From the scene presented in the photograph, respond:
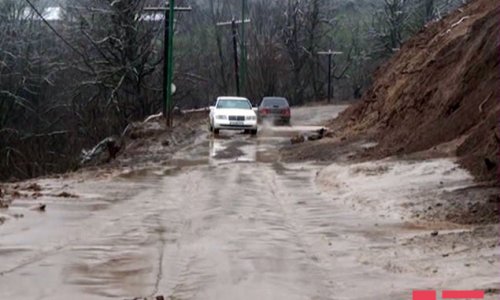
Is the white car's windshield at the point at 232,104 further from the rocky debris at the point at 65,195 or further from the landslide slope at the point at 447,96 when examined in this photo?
the rocky debris at the point at 65,195

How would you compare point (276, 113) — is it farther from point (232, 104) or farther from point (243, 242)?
point (243, 242)

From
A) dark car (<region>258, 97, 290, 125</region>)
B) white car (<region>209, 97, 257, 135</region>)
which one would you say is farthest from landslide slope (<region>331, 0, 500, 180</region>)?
dark car (<region>258, 97, 290, 125</region>)

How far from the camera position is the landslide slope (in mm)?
16938

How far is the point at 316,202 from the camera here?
50.5 ft

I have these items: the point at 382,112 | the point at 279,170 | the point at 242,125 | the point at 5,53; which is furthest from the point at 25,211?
the point at 5,53

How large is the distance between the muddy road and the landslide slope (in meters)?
1.10

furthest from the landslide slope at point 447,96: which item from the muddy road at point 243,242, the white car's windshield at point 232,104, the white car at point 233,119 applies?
the white car's windshield at point 232,104

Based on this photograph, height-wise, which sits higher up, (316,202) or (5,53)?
(5,53)

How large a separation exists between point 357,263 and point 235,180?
10455 mm

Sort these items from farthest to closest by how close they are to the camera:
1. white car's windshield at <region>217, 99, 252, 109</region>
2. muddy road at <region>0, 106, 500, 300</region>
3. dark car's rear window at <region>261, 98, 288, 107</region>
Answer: dark car's rear window at <region>261, 98, 288, 107</region> < white car's windshield at <region>217, 99, 252, 109</region> < muddy road at <region>0, 106, 500, 300</region>

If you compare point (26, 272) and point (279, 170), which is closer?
point (26, 272)

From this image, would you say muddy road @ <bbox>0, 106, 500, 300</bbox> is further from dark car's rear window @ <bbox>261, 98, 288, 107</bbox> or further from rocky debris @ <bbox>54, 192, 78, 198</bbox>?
dark car's rear window @ <bbox>261, 98, 288, 107</bbox>

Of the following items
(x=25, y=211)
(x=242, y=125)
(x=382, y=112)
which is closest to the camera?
(x=25, y=211)

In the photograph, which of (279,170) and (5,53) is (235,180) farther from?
(5,53)
